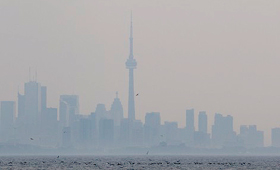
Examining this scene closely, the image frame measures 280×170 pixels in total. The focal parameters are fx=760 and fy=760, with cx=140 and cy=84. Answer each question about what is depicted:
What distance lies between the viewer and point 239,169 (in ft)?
532

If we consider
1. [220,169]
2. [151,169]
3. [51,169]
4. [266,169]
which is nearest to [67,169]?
[51,169]

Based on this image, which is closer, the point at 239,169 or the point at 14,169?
the point at 14,169

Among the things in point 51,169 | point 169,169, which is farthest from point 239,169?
point 51,169

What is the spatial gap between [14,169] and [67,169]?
415 inches

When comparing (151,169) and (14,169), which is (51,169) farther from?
(151,169)

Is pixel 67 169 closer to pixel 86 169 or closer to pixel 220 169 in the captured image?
pixel 86 169

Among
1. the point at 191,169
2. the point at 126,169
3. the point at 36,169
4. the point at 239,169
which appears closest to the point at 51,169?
the point at 36,169

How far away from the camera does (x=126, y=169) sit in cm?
15500

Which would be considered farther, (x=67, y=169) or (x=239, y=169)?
(x=239, y=169)

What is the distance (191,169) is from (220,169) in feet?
19.9

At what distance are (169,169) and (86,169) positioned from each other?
→ 1732 centimetres

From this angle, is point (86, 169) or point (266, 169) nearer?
point (86, 169)

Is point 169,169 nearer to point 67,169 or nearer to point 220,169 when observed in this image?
point 220,169

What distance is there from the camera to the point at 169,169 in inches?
6206
